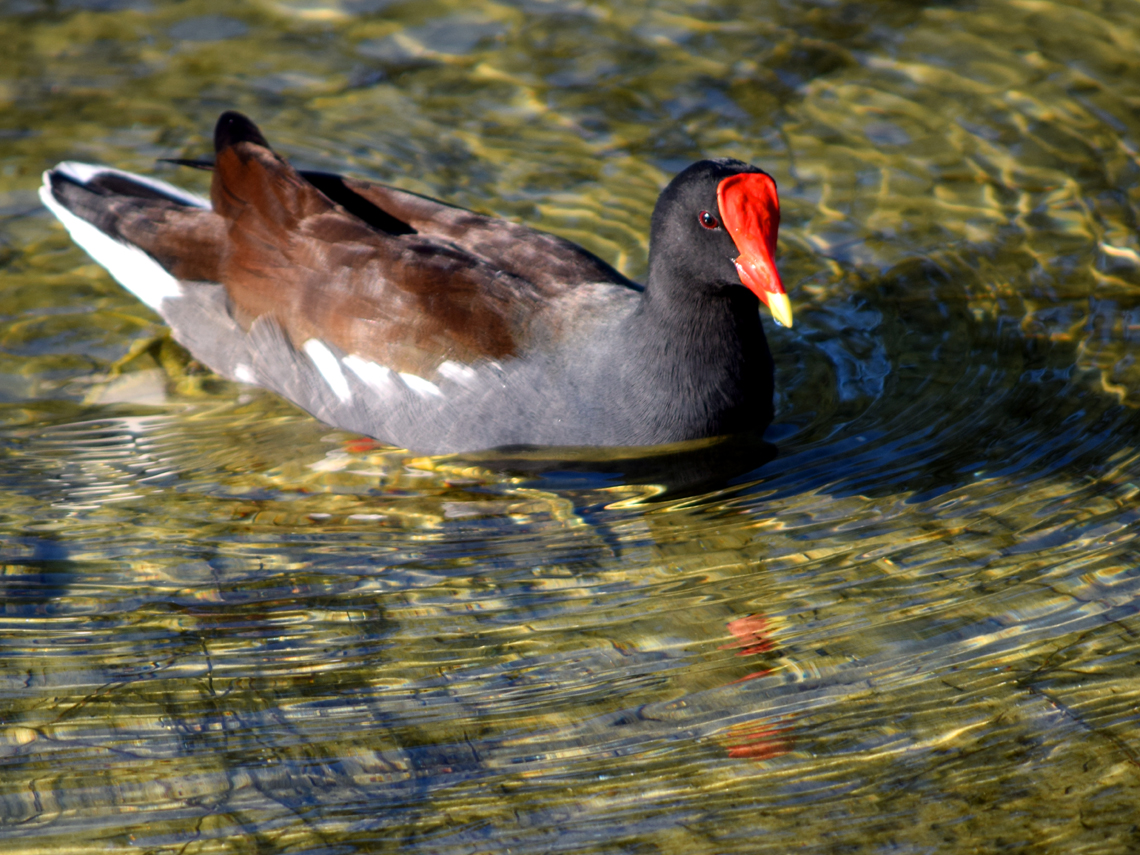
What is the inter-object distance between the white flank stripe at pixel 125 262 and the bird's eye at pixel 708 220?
7.01 feet

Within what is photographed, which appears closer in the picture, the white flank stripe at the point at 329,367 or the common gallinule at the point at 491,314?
the common gallinule at the point at 491,314

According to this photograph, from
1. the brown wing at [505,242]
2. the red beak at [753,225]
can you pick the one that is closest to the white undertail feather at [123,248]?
the brown wing at [505,242]

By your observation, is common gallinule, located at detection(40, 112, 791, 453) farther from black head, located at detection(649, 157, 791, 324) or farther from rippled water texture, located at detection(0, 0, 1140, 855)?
rippled water texture, located at detection(0, 0, 1140, 855)

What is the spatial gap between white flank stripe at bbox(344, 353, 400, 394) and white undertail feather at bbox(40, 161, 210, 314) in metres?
1.00

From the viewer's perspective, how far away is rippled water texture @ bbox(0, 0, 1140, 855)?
8.93 ft

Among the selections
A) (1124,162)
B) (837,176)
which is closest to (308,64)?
(837,176)

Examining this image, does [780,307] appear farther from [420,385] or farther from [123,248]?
[123,248]

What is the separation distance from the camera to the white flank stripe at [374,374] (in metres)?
4.13

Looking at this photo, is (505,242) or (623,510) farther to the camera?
(505,242)

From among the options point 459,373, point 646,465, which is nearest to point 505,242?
point 459,373

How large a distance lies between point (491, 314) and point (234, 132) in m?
1.39

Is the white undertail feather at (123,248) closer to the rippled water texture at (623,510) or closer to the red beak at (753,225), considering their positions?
the rippled water texture at (623,510)

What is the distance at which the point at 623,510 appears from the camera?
3789mm

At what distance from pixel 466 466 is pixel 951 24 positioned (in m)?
4.11
